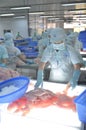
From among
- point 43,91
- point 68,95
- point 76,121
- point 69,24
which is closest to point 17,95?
point 76,121

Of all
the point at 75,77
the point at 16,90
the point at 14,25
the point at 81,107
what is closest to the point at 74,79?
the point at 75,77

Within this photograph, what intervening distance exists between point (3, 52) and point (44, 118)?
2.10m

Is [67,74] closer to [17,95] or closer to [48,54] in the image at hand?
[48,54]

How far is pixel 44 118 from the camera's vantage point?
1.38m

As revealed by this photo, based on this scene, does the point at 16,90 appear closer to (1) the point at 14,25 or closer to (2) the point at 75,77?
(2) the point at 75,77

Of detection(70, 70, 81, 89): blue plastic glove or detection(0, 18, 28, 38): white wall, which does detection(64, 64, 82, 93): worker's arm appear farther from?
detection(0, 18, 28, 38): white wall

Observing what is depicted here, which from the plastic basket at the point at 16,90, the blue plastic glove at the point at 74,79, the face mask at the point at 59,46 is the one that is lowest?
the blue plastic glove at the point at 74,79

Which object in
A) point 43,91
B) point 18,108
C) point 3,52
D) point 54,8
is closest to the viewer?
point 18,108

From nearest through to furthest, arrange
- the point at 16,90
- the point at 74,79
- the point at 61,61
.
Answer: the point at 16,90 < the point at 74,79 < the point at 61,61

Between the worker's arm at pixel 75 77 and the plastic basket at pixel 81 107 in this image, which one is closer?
the plastic basket at pixel 81 107

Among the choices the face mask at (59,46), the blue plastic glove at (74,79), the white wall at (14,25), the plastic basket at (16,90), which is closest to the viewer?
the plastic basket at (16,90)

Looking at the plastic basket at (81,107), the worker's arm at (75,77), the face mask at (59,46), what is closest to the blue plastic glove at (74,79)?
the worker's arm at (75,77)

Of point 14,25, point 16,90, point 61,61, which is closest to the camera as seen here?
point 16,90

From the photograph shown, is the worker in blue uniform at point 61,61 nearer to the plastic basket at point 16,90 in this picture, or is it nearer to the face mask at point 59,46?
the face mask at point 59,46
